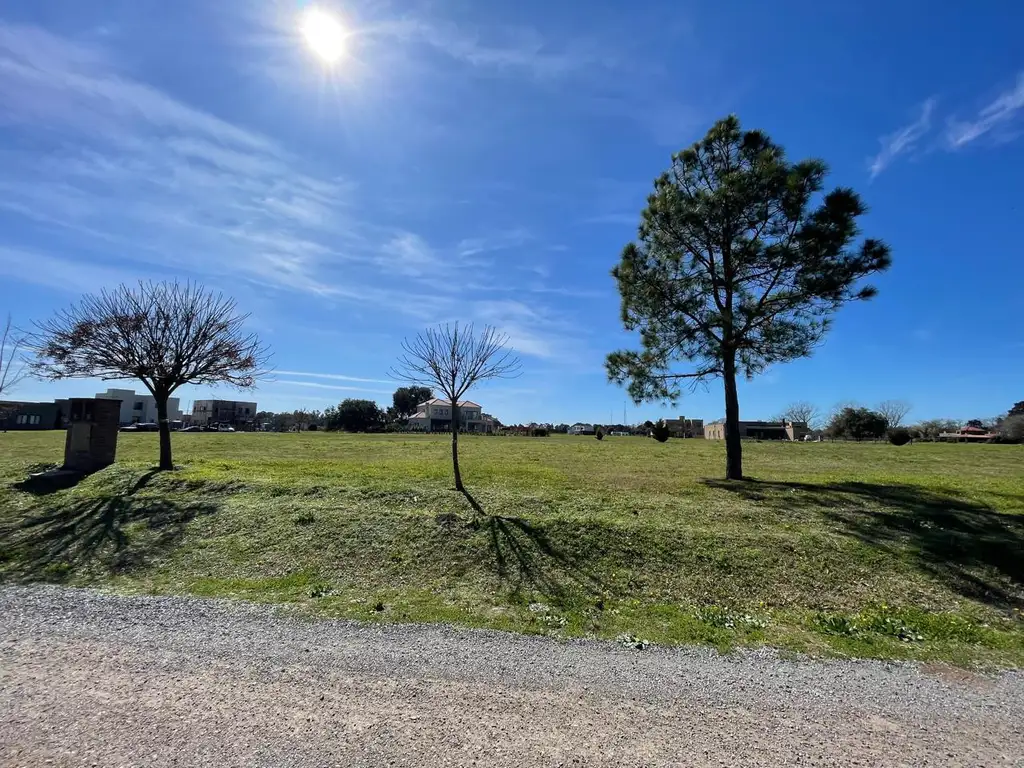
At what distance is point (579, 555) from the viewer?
711cm

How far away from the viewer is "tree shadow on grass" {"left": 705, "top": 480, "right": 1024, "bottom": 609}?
6.46m

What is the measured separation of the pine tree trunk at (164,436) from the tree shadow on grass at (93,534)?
2.90 metres

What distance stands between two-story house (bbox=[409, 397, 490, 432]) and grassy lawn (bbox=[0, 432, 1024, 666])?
2722 inches

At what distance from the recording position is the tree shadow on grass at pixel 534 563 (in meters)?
6.16

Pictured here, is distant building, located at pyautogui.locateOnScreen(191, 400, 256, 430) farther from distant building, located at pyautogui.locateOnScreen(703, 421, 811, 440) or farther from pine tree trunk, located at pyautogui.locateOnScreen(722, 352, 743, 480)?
pine tree trunk, located at pyautogui.locateOnScreen(722, 352, 743, 480)

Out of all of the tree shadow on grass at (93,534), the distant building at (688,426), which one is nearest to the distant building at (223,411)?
the distant building at (688,426)

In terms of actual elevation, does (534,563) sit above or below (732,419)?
below

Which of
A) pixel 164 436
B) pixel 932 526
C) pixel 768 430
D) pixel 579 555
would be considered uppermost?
pixel 768 430

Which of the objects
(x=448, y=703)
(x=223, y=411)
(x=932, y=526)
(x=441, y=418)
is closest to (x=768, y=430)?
(x=441, y=418)

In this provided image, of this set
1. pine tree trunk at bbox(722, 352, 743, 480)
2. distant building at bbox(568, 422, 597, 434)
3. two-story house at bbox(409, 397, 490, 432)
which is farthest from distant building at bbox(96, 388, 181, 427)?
pine tree trunk at bbox(722, 352, 743, 480)

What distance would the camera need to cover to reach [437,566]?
684 centimetres

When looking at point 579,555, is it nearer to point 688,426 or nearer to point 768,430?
point 768,430

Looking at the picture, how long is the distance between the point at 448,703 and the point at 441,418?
87226 millimetres

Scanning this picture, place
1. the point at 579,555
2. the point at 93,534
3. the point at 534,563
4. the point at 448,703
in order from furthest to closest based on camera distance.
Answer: the point at 93,534 → the point at 579,555 → the point at 534,563 → the point at 448,703
